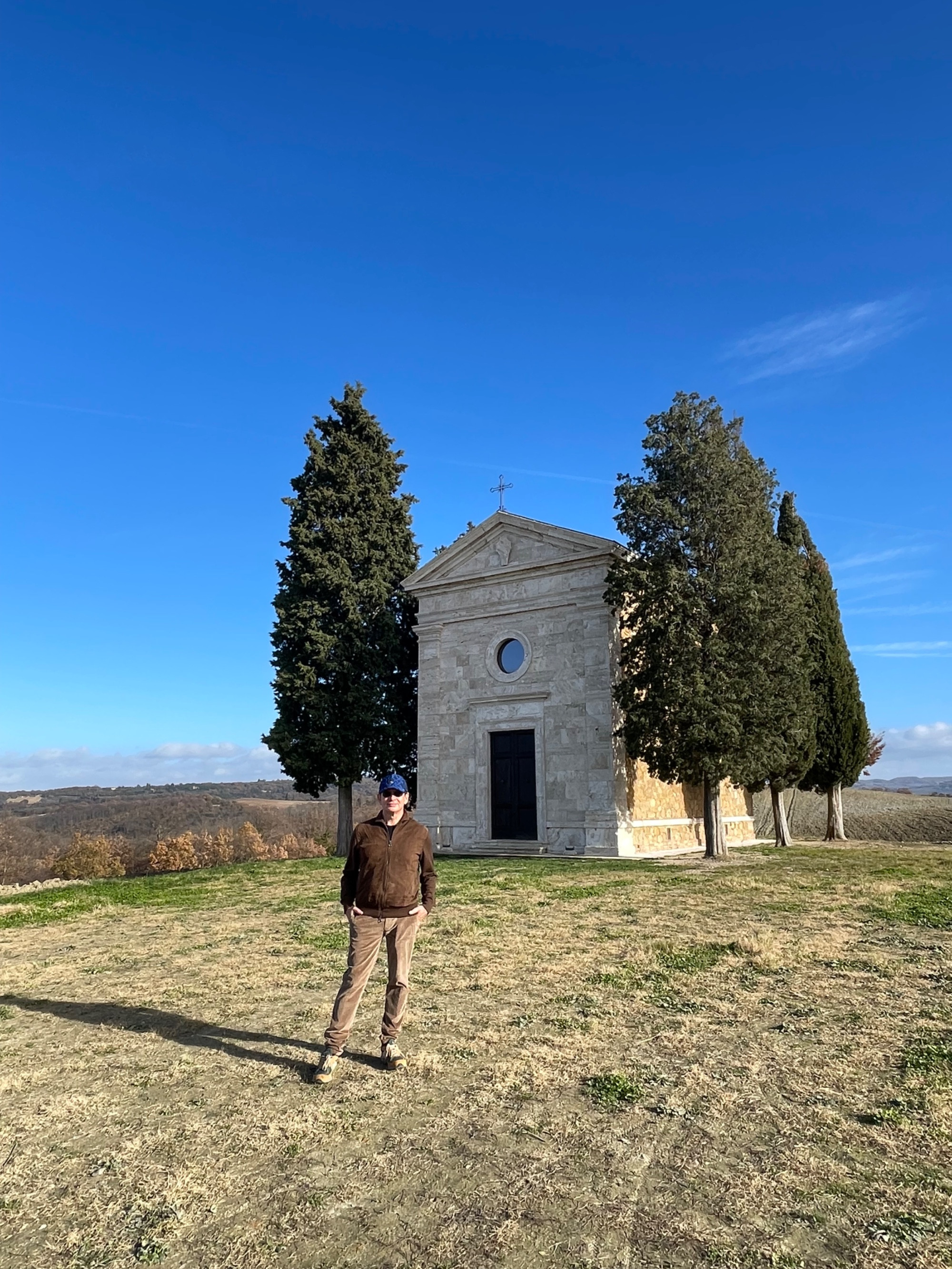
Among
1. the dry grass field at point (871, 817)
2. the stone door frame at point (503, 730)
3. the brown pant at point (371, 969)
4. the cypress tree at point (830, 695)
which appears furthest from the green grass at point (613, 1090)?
the dry grass field at point (871, 817)

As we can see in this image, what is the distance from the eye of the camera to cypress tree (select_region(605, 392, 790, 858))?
61.1 ft

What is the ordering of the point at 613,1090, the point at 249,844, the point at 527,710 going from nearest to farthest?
the point at 613,1090
the point at 527,710
the point at 249,844

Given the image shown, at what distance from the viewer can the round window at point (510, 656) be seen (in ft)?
72.1

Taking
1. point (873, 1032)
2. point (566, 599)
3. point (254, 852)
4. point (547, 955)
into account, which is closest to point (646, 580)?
point (566, 599)

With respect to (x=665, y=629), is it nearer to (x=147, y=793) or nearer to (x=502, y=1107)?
(x=502, y=1107)

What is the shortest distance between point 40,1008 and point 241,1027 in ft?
7.28

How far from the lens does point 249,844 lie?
2224 inches

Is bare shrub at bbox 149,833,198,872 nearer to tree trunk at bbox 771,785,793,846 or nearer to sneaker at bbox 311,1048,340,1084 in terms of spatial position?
tree trunk at bbox 771,785,793,846

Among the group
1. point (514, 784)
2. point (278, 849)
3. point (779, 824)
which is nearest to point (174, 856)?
point (278, 849)

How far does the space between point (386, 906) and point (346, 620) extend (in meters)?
17.8

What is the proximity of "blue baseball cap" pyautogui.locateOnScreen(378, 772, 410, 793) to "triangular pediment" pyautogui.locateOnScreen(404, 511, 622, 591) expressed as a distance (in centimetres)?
1534

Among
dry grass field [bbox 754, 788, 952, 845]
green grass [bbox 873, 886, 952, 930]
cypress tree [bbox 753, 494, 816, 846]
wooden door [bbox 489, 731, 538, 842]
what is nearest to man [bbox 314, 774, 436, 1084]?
green grass [bbox 873, 886, 952, 930]

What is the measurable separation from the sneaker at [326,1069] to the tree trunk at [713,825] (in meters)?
15.8

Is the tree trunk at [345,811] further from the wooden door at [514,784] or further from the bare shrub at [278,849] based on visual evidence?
the bare shrub at [278,849]
